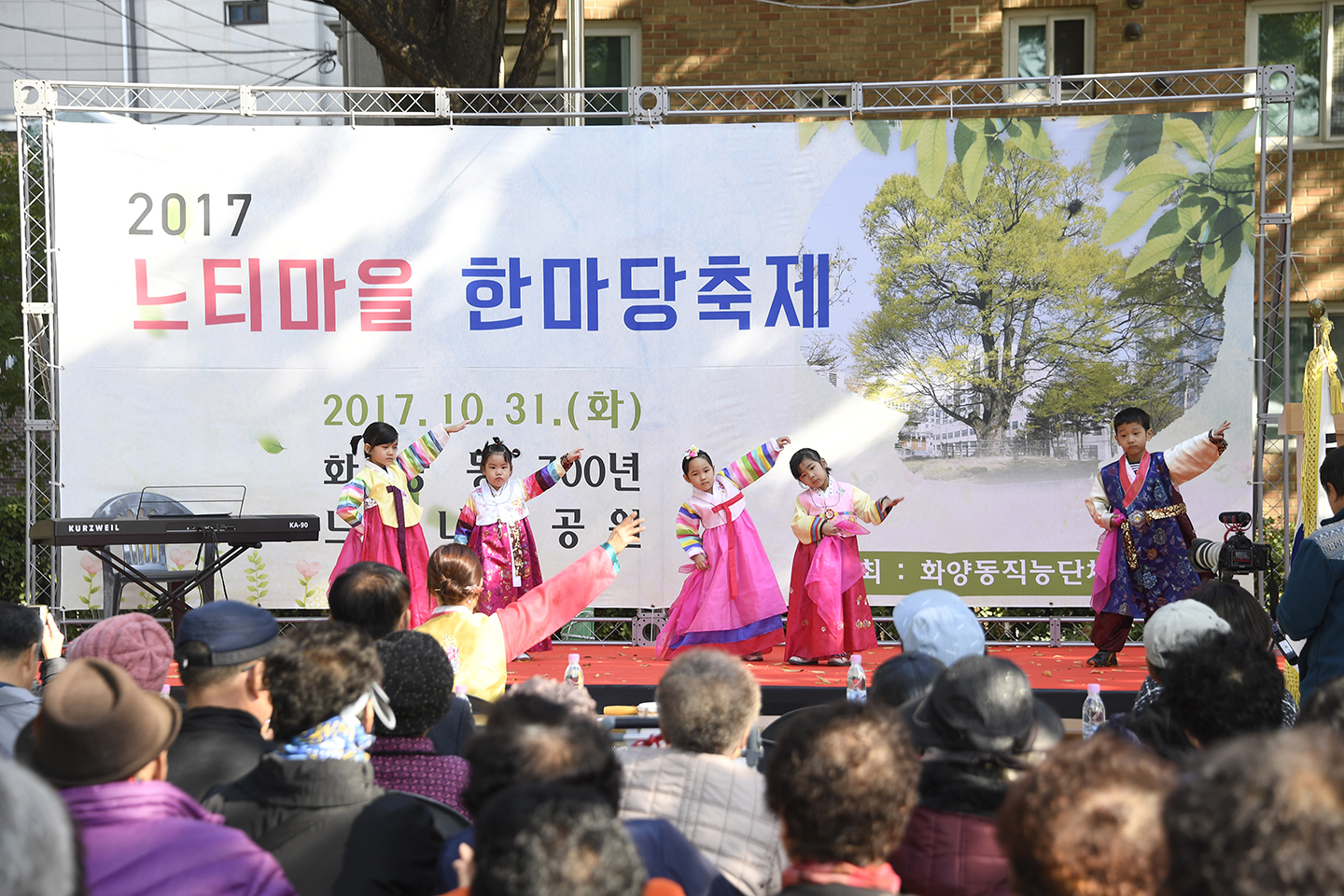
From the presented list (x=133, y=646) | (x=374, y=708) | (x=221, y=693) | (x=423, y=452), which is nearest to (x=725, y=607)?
(x=423, y=452)

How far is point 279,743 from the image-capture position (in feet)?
5.87

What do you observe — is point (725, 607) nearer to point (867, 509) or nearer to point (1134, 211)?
point (867, 509)

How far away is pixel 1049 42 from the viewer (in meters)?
9.04

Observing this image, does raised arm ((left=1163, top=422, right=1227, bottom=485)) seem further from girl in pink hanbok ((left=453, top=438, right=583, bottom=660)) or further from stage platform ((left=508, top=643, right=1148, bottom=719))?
girl in pink hanbok ((left=453, top=438, right=583, bottom=660))

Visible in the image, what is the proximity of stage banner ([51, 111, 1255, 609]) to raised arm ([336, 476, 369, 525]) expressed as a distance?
0.39 m

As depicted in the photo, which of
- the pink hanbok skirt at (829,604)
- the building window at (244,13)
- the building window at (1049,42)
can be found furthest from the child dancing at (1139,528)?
the building window at (244,13)

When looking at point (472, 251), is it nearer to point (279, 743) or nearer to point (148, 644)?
point (148, 644)

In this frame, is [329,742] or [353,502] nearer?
[329,742]

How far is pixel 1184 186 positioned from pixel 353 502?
5178mm

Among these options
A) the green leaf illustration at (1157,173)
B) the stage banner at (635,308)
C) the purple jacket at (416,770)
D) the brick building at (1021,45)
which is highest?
the brick building at (1021,45)

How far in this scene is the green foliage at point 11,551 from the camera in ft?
27.7

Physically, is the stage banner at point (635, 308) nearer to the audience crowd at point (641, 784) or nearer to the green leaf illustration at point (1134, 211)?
the green leaf illustration at point (1134, 211)

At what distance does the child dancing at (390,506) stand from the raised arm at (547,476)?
0.56 m

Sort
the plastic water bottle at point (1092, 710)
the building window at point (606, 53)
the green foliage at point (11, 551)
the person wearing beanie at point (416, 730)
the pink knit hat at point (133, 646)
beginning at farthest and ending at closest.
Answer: the building window at point (606, 53) → the green foliage at point (11, 551) → the plastic water bottle at point (1092, 710) → the pink knit hat at point (133, 646) → the person wearing beanie at point (416, 730)
